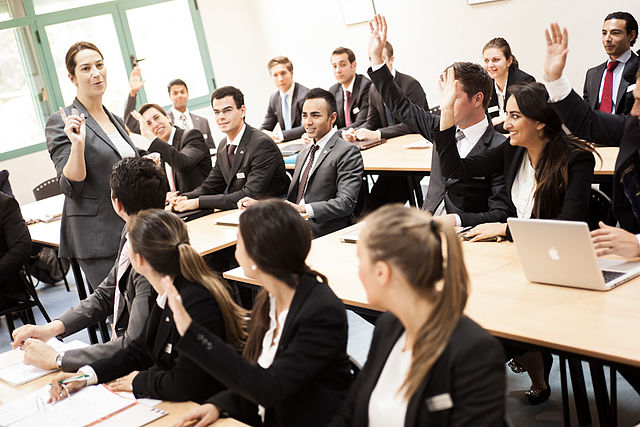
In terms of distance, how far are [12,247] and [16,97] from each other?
4.85 meters

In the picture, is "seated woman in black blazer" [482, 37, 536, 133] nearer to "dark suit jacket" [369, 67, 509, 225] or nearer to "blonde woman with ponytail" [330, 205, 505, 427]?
"dark suit jacket" [369, 67, 509, 225]

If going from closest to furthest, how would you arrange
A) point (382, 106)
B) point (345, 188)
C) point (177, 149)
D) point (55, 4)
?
point (345, 188) < point (177, 149) < point (382, 106) < point (55, 4)

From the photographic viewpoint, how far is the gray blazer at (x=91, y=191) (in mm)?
4000

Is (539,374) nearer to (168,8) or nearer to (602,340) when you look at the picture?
(602,340)

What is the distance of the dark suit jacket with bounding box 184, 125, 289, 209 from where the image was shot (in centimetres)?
468

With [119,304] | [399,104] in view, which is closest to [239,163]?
[399,104]

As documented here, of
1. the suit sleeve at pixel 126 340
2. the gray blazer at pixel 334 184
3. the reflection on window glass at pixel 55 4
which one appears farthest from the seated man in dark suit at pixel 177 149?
the reflection on window glass at pixel 55 4

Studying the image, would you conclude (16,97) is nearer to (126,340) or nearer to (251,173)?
(251,173)

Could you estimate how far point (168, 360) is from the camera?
2410mm

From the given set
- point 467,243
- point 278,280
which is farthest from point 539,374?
point 278,280

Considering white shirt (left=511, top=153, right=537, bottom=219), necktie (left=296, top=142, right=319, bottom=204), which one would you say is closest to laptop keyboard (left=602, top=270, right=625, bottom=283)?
white shirt (left=511, top=153, right=537, bottom=219)

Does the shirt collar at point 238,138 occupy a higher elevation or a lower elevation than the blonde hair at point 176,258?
higher

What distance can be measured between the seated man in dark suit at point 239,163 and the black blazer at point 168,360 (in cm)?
218

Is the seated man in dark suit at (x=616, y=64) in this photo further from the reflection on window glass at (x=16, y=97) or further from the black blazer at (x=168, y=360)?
the reflection on window glass at (x=16, y=97)
